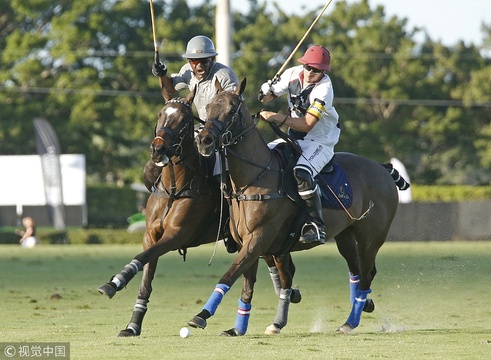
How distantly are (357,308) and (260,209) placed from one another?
1.75m

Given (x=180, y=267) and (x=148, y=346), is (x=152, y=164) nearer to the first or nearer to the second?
(x=148, y=346)

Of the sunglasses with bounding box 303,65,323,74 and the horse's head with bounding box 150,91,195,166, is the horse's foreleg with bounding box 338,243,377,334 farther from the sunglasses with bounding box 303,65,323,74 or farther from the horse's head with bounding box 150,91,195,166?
the horse's head with bounding box 150,91,195,166

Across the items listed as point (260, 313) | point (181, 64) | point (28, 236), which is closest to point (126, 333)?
point (260, 313)

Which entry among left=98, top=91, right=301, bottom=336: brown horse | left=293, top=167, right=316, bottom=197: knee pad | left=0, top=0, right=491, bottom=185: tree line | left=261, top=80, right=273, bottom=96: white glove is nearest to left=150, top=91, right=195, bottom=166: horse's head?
left=98, top=91, right=301, bottom=336: brown horse

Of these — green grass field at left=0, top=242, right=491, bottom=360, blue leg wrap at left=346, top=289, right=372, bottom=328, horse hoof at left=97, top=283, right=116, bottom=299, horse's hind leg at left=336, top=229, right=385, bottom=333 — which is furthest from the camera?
horse's hind leg at left=336, top=229, right=385, bottom=333

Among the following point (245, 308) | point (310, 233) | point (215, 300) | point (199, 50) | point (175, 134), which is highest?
point (199, 50)

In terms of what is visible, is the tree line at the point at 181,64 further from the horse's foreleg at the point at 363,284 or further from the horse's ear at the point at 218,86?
the horse's ear at the point at 218,86

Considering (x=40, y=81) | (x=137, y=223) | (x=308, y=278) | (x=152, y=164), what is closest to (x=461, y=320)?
(x=152, y=164)

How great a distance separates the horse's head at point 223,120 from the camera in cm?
834

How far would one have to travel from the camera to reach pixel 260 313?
11898mm

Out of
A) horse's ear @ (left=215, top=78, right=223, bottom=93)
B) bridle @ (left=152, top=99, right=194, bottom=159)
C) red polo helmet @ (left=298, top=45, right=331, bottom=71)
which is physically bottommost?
bridle @ (left=152, top=99, right=194, bottom=159)

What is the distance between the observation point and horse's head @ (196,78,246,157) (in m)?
8.34

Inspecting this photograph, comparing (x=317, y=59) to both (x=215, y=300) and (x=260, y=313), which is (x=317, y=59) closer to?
(x=215, y=300)

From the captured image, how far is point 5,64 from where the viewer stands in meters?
44.2
